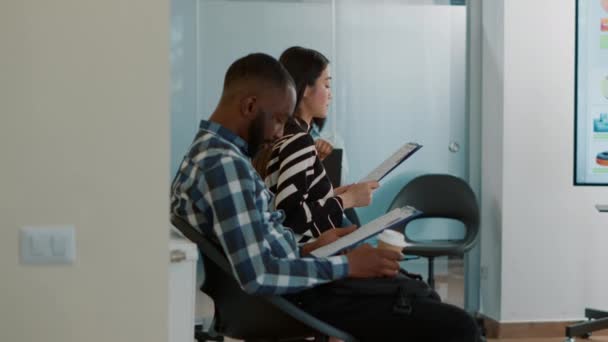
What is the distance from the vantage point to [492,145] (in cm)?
516

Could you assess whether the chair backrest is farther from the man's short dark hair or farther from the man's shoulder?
the man's shoulder

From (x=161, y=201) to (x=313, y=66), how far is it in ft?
3.93

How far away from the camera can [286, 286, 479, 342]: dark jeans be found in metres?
2.12

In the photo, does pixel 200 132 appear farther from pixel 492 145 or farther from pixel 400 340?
pixel 492 145

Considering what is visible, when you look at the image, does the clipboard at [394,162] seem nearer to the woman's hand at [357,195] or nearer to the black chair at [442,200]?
the woman's hand at [357,195]

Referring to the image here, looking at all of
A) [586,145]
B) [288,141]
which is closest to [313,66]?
[288,141]

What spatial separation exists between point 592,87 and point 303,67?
215 centimetres

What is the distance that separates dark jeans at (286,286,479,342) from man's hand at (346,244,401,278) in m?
0.06

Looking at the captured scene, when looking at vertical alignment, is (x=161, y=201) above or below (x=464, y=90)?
below

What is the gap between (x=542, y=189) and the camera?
5.00m

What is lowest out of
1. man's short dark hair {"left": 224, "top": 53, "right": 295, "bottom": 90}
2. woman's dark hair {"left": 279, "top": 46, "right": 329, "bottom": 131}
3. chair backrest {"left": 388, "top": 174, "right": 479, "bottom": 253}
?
chair backrest {"left": 388, "top": 174, "right": 479, "bottom": 253}

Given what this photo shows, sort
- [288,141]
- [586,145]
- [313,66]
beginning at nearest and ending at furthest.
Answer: [288,141]
[313,66]
[586,145]

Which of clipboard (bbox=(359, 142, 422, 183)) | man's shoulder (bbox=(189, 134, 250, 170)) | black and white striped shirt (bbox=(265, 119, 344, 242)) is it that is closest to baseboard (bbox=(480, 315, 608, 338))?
clipboard (bbox=(359, 142, 422, 183))

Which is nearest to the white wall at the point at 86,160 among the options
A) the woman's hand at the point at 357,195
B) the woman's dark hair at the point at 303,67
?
the woman's hand at the point at 357,195
